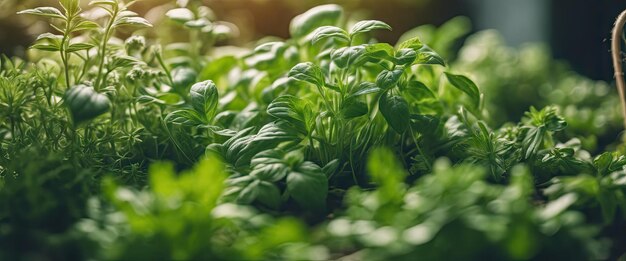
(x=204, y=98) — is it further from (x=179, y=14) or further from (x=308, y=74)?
(x=179, y=14)

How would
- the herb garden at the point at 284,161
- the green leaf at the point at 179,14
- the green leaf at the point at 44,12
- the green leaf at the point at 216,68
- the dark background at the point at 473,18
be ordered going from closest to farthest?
the herb garden at the point at 284,161 < the green leaf at the point at 44,12 < the green leaf at the point at 179,14 < the green leaf at the point at 216,68 < the dark background at the point at 473,18

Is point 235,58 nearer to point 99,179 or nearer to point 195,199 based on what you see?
point 99,179

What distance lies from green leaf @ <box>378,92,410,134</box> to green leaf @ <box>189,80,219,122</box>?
0.89ft

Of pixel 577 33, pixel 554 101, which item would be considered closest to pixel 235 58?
pixel 554 101

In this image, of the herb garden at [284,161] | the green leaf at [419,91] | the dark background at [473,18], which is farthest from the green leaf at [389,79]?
the dark background at [473,18]

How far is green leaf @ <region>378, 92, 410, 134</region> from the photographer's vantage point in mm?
917

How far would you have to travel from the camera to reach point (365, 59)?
96cm

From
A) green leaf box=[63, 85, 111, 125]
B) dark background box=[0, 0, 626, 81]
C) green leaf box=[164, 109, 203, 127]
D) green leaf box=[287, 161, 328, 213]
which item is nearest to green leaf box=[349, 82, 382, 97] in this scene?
green leaf box=[287, 161, 328, 213]

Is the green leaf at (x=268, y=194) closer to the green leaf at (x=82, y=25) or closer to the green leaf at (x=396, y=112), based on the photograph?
the green leaf at (x=396, y=112)

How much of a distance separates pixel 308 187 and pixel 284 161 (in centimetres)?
6

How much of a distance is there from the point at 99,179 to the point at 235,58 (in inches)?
18.5

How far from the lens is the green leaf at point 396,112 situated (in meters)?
0.92

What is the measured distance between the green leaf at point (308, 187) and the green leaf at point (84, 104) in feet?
0.91

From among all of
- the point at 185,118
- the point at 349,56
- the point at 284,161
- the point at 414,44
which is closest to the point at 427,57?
the point at 414,44
